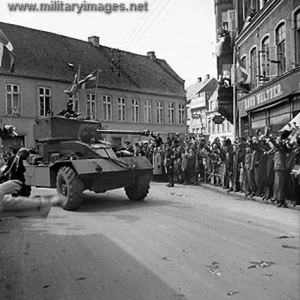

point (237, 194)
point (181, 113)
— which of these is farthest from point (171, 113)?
point (237, 194)

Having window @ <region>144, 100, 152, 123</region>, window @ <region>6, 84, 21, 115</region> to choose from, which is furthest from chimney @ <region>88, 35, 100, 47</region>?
window @ <region>6, 84, 21, 115</region>

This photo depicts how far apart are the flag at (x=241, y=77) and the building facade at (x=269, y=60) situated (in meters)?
0.41

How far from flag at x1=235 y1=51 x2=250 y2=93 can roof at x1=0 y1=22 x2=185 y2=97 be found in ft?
55.0

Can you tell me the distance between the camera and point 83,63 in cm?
3666

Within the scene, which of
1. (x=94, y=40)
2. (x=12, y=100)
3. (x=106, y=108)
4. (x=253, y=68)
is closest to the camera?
(x=253, y=68)

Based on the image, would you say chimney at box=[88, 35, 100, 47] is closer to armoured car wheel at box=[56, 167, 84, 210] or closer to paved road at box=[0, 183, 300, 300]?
armoured car wheel at box=[56, 167, 84, 210]

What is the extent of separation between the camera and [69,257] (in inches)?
236

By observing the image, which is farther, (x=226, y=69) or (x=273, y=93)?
(x=226, y=69)

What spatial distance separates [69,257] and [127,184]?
5001 millimetres

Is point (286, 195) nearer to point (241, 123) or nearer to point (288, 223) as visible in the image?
point (288, 223)

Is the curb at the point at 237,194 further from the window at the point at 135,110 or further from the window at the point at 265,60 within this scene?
the window at the point at 135,110

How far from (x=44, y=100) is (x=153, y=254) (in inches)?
1105

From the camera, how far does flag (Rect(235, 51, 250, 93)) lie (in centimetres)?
1969

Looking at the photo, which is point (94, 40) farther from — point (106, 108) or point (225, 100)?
point (225, 100)
